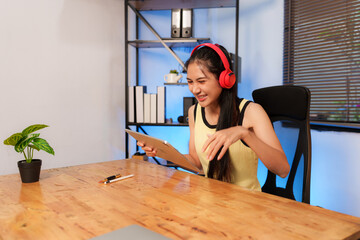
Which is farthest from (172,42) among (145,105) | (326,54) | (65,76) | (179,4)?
(326,54)

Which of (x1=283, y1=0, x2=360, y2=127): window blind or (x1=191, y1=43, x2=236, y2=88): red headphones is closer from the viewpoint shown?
(x1=191, y1=43, x2=236, y2=88): red headphones

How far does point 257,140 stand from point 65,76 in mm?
1895

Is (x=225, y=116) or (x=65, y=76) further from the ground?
(x=65, y=76)

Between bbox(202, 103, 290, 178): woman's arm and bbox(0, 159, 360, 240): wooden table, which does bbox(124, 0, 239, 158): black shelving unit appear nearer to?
bbox(202, 103, 290, 178): woman's arm

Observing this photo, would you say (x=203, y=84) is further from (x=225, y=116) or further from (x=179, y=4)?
(x=179, y=4)

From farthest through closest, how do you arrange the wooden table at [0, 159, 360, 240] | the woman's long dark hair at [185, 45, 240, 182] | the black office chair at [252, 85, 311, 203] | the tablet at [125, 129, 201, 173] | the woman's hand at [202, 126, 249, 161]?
the woman's long dark hair at [185, 45, 240, 182]
the black office chair at [252, 85, 311, 203]
the tablet at [125, 129, 201, 173]
the woman's hand at [202, 126, 249, 161]
the wooden table at [0, 159, 360, 240]

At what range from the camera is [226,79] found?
1397mm

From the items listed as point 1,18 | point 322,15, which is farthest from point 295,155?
point 1,18

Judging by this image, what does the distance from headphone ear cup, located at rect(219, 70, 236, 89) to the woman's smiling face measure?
50 mm

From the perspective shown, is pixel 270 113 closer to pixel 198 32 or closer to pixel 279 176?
pixel 279 176

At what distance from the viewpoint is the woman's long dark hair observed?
4.65 ft

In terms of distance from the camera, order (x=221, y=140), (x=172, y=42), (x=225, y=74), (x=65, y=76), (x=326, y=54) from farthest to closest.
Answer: (x=172, y=42), (x=65, y=76), (x=326, y=54), (x=225, y=74), (x=221, y=140)

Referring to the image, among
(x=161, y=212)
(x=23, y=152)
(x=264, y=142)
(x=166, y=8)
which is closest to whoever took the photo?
(x=161, y=212)

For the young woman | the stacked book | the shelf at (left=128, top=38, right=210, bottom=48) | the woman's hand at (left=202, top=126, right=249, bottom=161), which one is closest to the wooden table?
the woman's hand at (left=202, top=126, right=249, bottom=161)
